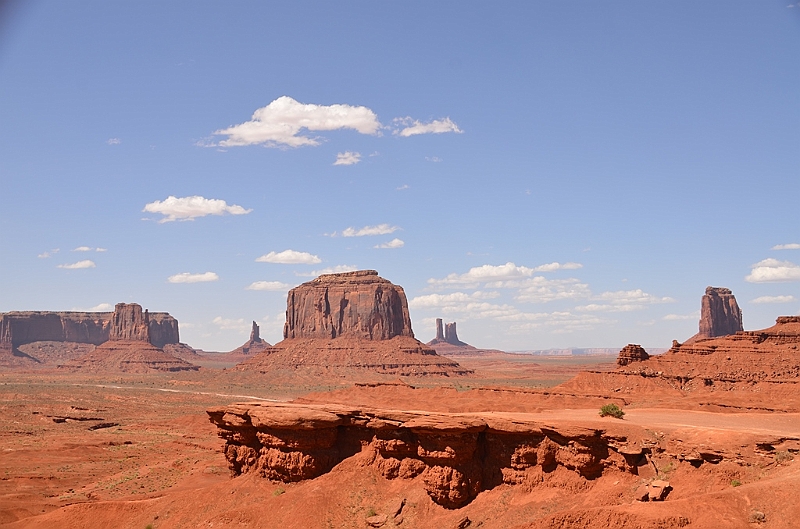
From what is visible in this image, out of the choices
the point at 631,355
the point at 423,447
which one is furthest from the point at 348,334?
the point at 423,447

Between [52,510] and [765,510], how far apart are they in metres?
28.3

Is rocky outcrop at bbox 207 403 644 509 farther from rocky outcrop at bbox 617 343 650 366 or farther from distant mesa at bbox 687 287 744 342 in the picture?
distant mesa at bbox 687 287 744 342

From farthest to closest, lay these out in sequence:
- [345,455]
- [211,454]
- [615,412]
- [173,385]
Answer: [173,385] < [211,454] < [615,412] < [345,455]

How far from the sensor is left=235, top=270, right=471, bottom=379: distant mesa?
142375mm

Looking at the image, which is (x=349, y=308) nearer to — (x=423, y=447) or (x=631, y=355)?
(x=631, y=355)

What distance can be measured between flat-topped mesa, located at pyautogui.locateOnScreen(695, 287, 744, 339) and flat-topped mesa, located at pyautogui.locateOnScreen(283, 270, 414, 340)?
53.1 meters

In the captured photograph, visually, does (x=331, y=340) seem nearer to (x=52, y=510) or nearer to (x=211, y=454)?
(x=211, y=454)

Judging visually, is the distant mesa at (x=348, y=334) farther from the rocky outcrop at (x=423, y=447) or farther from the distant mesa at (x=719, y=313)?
the rocky outcrop at (x=423, y=447)

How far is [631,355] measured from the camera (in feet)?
238

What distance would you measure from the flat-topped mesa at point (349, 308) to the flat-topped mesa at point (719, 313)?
5305 centimetres

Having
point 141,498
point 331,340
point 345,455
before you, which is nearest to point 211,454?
point 141,498

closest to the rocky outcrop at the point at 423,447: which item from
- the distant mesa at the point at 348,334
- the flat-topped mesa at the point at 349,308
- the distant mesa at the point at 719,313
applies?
the distant mesa at the point at 348,334

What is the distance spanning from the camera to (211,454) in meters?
44.8

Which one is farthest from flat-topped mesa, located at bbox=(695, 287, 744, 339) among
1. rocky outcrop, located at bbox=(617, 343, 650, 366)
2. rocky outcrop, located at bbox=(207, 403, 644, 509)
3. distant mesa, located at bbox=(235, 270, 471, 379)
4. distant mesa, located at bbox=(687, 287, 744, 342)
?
rocky outcrop, located at bbox=(207, 403, 644, 509)
